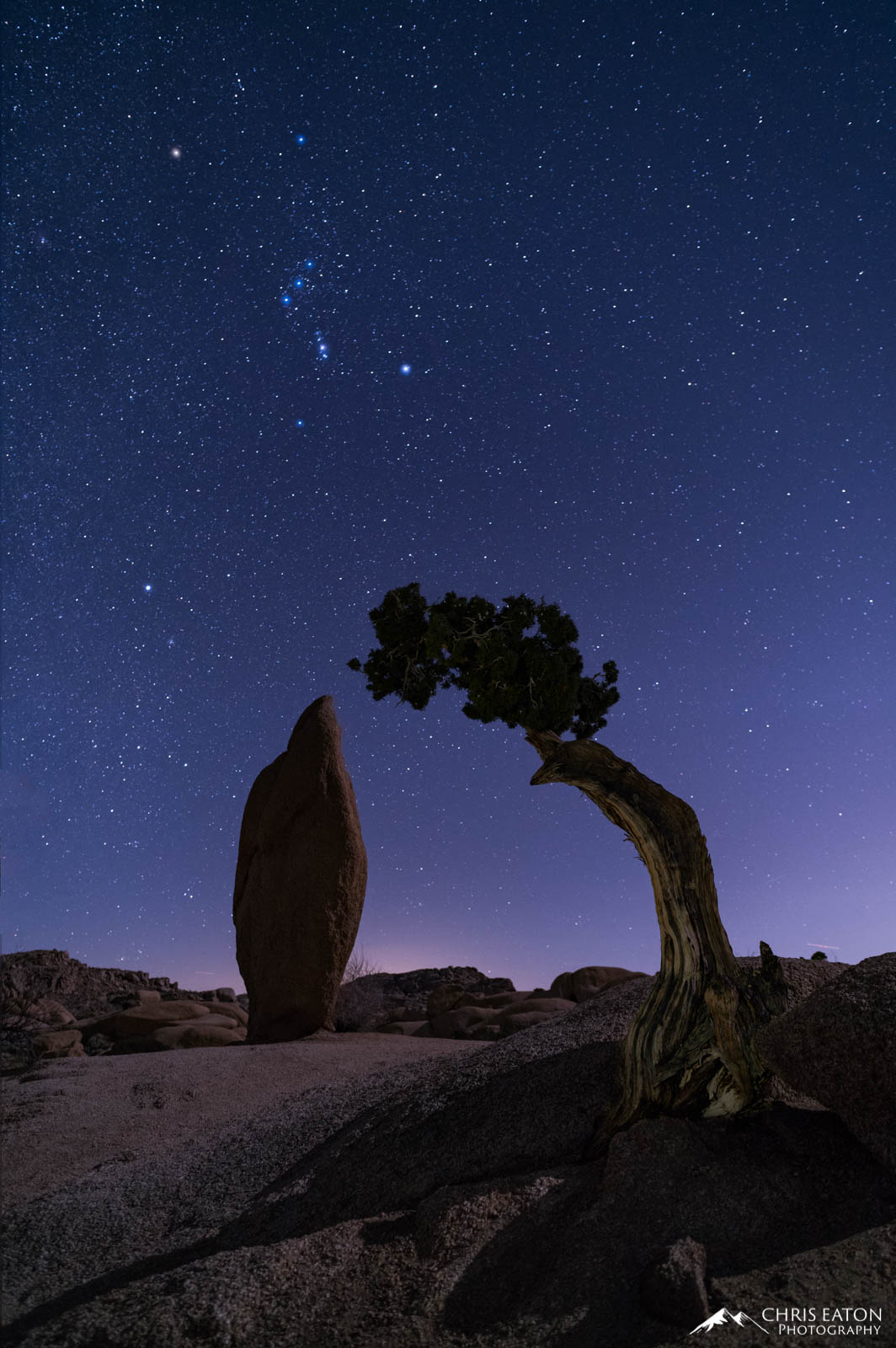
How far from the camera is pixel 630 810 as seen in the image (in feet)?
21.3

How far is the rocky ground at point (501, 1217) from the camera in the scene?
3871 millimetres

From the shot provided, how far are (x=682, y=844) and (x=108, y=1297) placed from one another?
506cm

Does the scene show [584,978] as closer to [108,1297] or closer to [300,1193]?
[300,1193]

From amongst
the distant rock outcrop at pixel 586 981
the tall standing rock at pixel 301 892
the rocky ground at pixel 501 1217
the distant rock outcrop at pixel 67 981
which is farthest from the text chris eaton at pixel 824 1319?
the distant rock outcrop at pixel 67 981

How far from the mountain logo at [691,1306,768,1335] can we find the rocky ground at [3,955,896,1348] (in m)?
0.04

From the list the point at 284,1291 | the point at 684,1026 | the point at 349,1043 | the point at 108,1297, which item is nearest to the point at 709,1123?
the point at 684,1026

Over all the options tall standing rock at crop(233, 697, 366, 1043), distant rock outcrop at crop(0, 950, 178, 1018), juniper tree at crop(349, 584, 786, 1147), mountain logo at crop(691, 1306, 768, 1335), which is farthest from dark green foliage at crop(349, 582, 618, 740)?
distant rock outcrop at crop(0, 950, 178, 1018)

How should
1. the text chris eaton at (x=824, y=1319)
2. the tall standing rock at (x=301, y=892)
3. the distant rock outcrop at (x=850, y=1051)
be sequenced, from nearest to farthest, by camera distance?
the text chris eaton at (x=824, y=1319) → the distant rock outcrop at (x=850, y=1051) → the tall standing rock at (x=301, y=892)

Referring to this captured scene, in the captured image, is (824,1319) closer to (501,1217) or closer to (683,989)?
(501,1217)

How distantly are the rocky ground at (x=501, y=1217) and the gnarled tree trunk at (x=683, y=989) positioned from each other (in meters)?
0.22

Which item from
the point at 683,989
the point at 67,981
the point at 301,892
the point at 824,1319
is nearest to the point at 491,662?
the point at 683,989

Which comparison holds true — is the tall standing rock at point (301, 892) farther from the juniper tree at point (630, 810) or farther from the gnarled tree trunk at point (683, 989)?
the gnarled tree trunk at point (683, 989)

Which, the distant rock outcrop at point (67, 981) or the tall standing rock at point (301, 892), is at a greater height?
the tall standing rock at point (301, 892)

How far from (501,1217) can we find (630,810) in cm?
317
